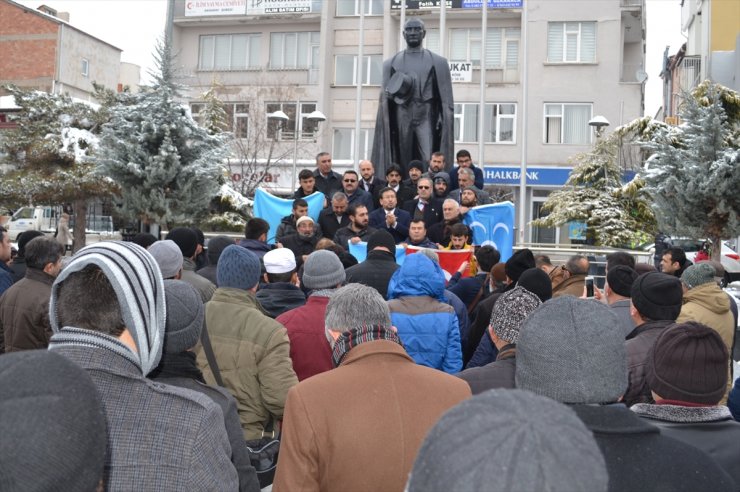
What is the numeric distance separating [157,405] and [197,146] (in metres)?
10.9

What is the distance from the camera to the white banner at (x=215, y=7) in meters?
44.2

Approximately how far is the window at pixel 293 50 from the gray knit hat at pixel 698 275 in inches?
1538

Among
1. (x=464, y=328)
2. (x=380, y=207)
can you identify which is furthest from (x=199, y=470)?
(x=380, y=207)

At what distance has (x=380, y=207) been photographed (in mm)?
11062

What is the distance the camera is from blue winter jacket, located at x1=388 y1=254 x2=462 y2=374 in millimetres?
5254

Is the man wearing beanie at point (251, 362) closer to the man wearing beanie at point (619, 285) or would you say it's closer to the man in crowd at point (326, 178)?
the man wearing beanie at point (619, 285)

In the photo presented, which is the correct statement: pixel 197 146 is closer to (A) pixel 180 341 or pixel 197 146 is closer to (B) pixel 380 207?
(B) pixel 380 207

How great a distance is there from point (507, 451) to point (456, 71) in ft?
132

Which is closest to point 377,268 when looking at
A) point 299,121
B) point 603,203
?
point 603,203

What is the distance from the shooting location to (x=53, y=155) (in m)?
26.2

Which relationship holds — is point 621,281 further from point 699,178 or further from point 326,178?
point 699,178

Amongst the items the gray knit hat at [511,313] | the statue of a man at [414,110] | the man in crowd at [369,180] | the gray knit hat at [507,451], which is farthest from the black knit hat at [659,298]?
the statue of a man at [414,110]

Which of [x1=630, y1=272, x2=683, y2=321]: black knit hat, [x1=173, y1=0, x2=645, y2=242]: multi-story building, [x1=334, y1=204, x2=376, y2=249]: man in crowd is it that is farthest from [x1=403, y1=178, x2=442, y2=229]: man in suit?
[x1=173, y1=0, x2=645, y2=242]: multi-story building

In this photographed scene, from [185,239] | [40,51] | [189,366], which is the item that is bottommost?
[189,366]
